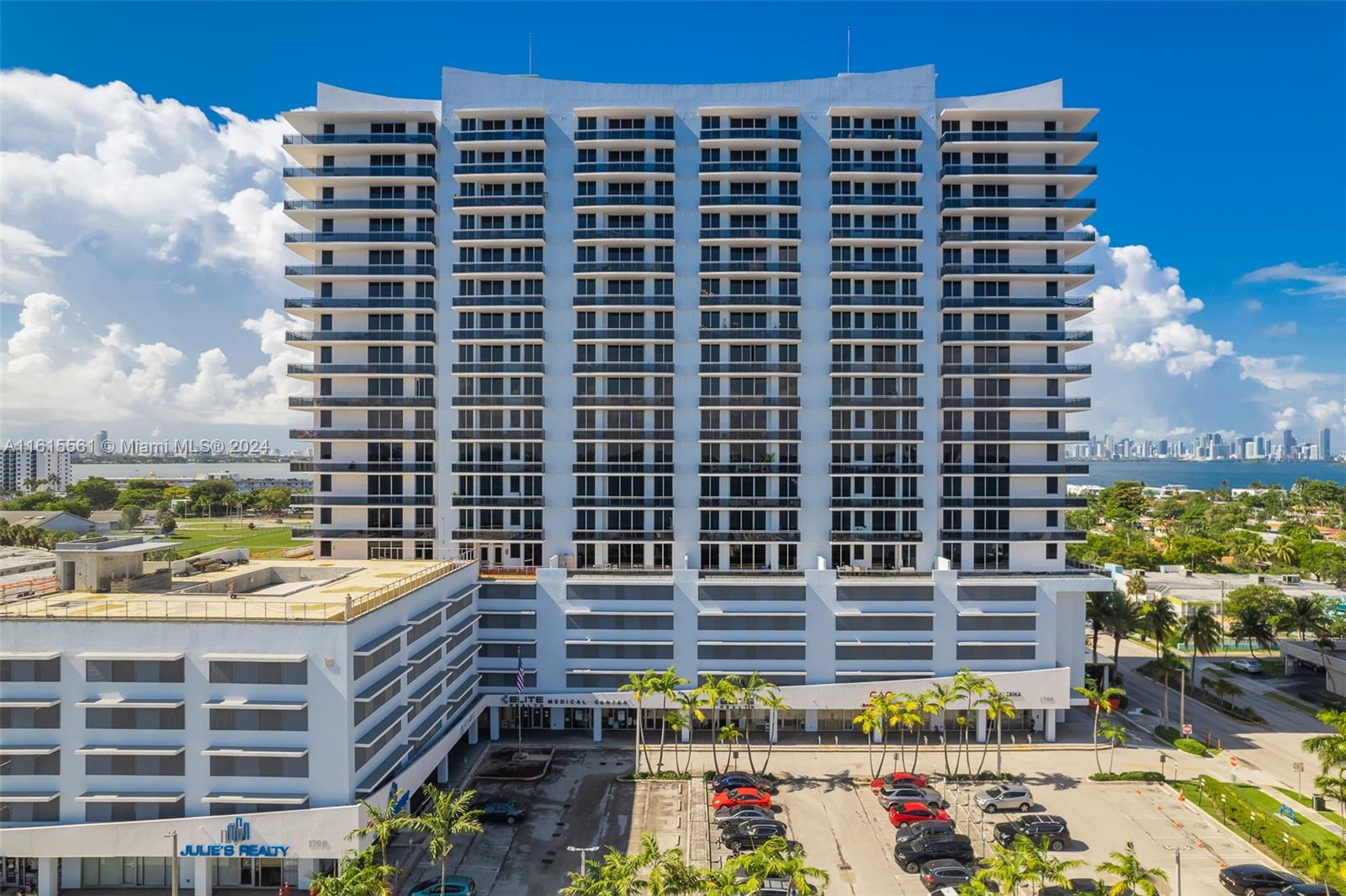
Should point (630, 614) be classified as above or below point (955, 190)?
below

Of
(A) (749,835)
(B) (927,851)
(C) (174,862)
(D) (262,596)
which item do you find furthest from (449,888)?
(B) (927,851)

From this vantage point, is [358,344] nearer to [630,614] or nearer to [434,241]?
[434,241]

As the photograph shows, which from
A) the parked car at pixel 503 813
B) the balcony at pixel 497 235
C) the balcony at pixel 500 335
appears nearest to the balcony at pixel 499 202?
the balcony at pixel 497 235

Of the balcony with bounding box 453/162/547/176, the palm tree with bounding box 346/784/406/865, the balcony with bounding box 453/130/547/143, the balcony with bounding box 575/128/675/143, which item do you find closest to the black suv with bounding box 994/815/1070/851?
the palm tree with bounding box 346/784/406/865

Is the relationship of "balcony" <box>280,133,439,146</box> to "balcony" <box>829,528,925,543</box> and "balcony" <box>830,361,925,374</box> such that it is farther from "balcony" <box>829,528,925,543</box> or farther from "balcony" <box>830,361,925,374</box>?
"balcony" <box>829,528,925,543</box>

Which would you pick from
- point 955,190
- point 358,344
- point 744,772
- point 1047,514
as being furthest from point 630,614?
point 955,190

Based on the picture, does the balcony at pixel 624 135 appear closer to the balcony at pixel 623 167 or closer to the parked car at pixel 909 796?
the balcony at pixel 623 167
